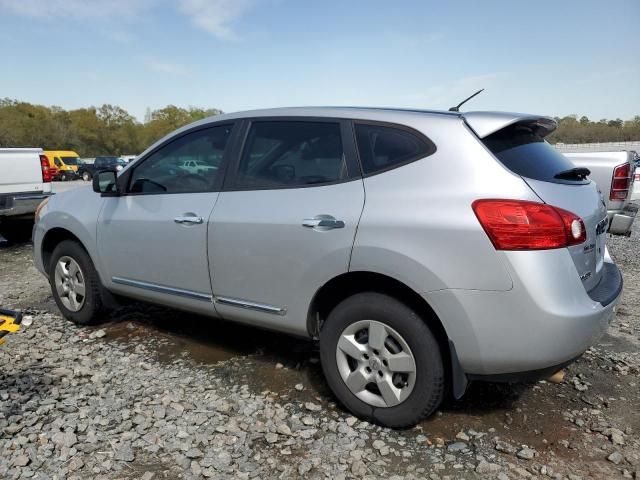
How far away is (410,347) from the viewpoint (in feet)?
8.47

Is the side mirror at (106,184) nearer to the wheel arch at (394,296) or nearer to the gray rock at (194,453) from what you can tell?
the wheel arch at (394,296)

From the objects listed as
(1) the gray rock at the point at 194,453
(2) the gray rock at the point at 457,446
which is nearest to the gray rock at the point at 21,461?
(1) the gray rock at the point at 194,453

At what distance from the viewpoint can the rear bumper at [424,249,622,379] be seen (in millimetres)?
2297

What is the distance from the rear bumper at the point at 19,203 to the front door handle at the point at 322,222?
649cm

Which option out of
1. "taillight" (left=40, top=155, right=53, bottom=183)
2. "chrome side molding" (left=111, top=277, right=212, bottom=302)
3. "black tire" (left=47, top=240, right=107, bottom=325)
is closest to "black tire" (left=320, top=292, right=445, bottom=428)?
"chrome side molding" (left=111, top=277, right=212, bottom=302)

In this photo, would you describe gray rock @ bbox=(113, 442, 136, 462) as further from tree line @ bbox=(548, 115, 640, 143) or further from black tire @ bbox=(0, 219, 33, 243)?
tree line @ bbox=(548, 115, 640, 143)

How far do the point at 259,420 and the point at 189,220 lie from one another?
4.39 feet

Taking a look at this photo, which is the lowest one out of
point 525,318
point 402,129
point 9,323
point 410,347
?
point 410,347

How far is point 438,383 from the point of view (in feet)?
8.40

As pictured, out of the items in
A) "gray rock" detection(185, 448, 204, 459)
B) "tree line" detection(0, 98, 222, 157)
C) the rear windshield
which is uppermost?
"tree line" detection(0, 98, 222, 157)

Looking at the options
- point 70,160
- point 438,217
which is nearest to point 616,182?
point 438,217

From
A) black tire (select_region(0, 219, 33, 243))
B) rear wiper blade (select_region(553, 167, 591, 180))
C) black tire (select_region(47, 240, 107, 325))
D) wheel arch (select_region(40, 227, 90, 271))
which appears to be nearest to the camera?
rear wiper blade (select_region(553, 167, 591, 180))

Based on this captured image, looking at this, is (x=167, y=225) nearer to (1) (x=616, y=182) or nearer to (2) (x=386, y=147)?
(2) (x=386, y=147)

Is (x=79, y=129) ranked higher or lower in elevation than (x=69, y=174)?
higher
